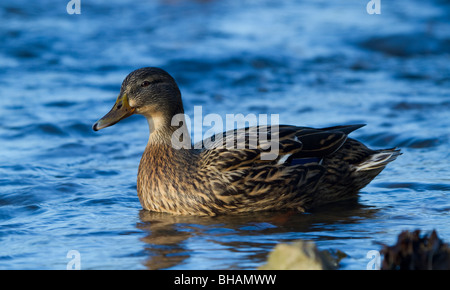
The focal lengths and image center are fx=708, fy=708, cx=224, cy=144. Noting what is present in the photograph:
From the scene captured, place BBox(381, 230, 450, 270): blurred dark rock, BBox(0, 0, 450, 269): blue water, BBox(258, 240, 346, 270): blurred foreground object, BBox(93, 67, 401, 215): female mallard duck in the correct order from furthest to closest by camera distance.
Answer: BBox(93, 67, 401, 215): female mallard duck < BBox(0, 0, 450, 269): blue water < BBox(258, 240, 346, 270): blurred foreground object < BBox(381, 230, 450, 270): blurred dark rock

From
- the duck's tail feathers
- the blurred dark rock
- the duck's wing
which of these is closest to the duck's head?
the duck's wing

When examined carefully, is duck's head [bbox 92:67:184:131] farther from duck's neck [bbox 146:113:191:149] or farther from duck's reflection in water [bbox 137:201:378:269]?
duck's reflection in water [bbox 137:201:378:269]

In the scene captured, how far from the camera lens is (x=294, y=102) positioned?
11.7 meters

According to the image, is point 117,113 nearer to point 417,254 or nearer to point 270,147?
point 270,147

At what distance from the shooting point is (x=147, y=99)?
7352 mm

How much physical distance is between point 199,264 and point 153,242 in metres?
0.78

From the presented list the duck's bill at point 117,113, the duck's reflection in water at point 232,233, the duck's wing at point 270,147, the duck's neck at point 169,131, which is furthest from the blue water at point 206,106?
the duck's bill at point 117,113

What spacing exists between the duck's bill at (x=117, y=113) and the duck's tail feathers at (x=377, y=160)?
97.2 inches

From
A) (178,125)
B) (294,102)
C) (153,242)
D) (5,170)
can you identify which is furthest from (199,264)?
(294,102)

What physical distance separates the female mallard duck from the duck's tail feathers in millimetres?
10

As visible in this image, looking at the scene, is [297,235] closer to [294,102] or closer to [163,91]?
[163,91]

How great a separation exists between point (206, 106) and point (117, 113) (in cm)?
455

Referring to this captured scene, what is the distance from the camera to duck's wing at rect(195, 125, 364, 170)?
276 inches

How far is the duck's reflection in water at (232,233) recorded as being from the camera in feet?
18.9
